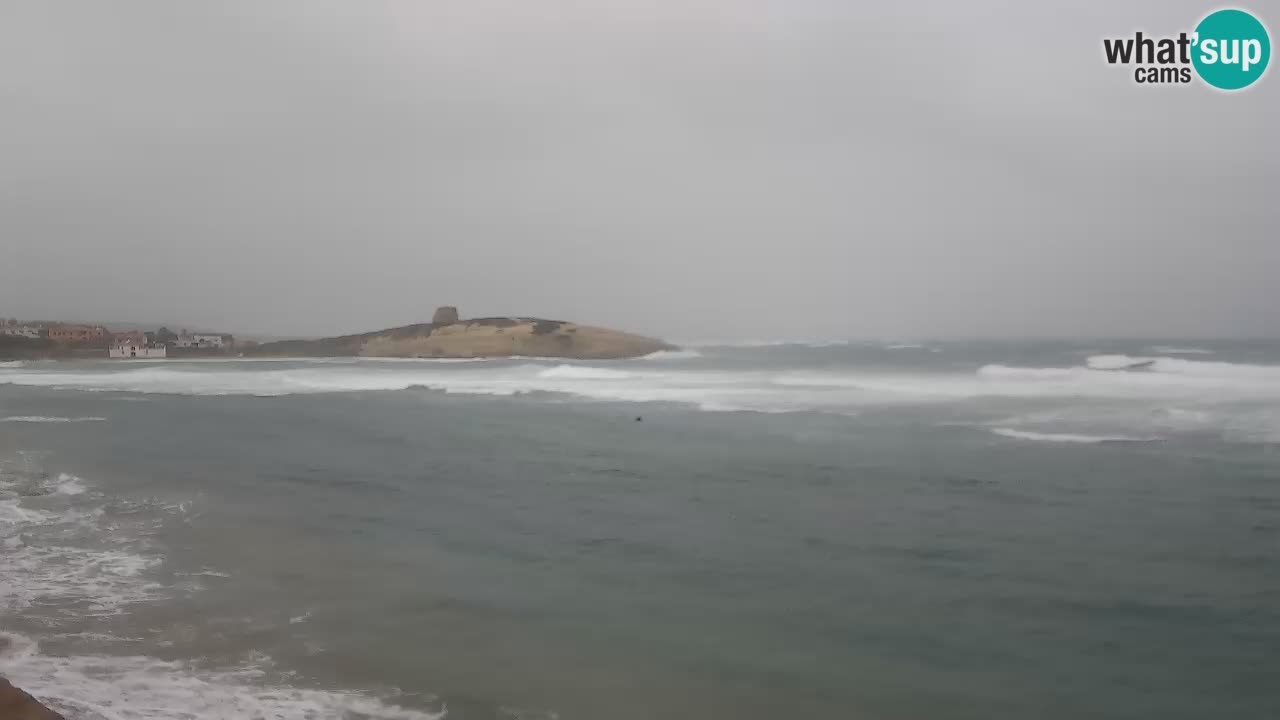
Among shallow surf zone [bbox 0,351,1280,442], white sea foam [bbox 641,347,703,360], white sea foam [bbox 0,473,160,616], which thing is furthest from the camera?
white sea foam [bbox 641,347,703,360]

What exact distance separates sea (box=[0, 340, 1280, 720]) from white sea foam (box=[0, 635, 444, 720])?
0.02 meters

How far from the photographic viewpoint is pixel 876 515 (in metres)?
7.14

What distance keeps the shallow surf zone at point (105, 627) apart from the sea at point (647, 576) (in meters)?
0.02

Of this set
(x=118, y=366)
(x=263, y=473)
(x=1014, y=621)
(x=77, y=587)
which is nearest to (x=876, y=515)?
(x=1014, y=621)

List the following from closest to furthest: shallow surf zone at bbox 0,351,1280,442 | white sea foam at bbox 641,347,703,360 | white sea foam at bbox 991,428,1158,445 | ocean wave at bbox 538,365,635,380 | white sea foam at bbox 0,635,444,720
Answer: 1. white sea foam at bbox 0,635,444,720
2. white sea foam at bbox 991,428,1158,445
3. shallow surf zone at bbox 0,351,1280,442
4. ocean wave at bbox 538,365,635,380
5. white sea foam at bbox 641,347,703,360

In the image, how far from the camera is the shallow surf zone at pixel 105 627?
3.39m

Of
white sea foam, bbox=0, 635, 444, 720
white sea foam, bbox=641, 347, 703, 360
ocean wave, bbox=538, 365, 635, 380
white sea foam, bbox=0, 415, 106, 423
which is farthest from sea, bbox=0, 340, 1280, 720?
white sea foam, bbox=641, 347, 703, 360

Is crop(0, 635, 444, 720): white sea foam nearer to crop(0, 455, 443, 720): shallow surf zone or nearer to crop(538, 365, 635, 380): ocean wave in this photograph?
crop(0, 455, 443, 720): shallow surf zone

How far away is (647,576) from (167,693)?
9.54 feet

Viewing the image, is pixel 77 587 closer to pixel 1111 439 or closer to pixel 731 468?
pixel 731 468

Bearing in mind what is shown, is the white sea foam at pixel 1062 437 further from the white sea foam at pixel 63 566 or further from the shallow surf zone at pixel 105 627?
the white sea foam at pixel 63 566

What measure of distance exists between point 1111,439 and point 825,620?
30.2ft

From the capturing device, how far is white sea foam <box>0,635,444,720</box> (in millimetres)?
3336

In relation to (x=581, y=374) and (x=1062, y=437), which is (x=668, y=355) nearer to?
(x=581, y=374)
